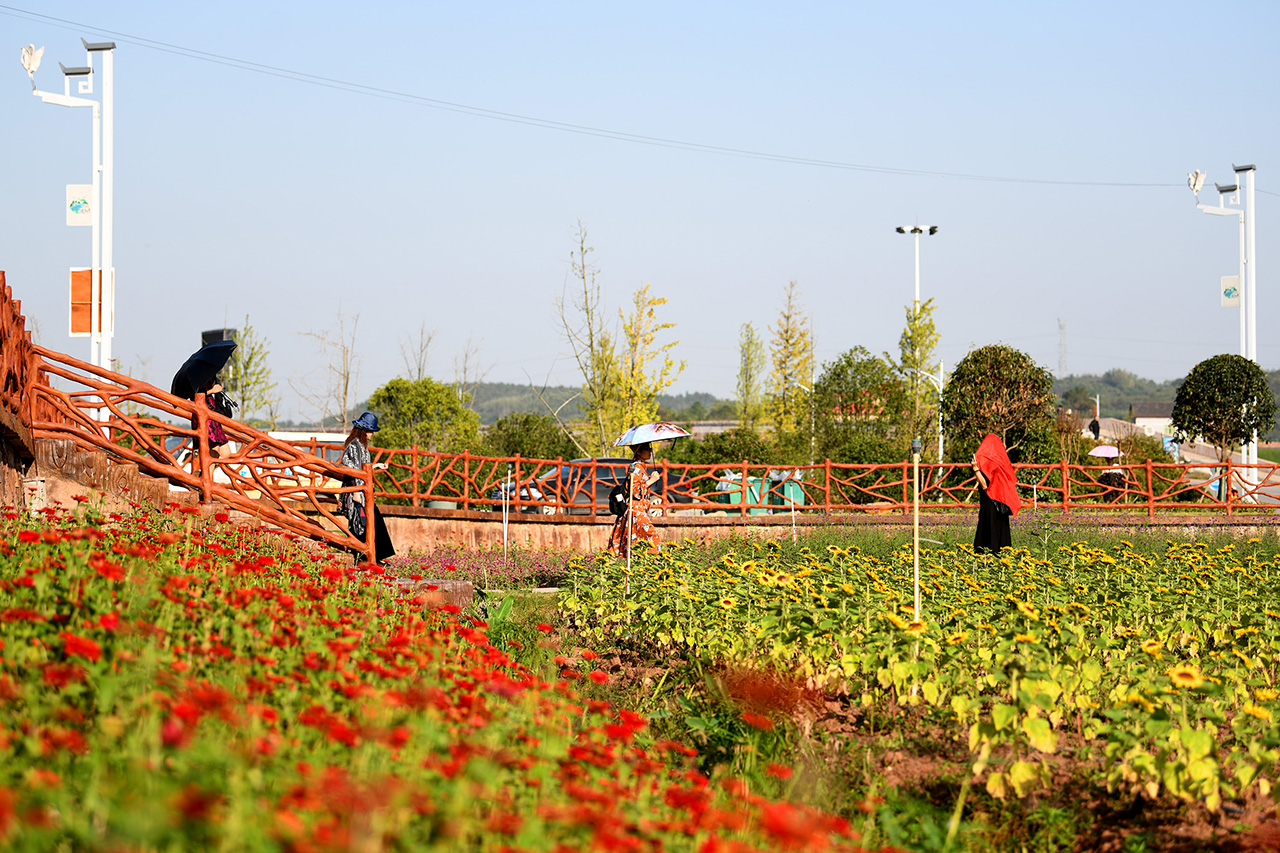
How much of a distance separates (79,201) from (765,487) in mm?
12367

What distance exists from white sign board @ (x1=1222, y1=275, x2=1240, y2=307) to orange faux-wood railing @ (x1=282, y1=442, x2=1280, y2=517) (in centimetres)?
560

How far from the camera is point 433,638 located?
4.76 m

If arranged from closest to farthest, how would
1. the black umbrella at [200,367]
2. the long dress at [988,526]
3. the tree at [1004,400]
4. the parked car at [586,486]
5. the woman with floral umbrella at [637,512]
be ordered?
the black umbrella at [200,367] → the woman with floral umbrella at [637,512] → the long dress at [988,526] → the parked car at [586,486] → the tree at [1004,400]

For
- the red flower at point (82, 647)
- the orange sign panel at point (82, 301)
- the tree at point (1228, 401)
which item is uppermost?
the orange sign panel at point (82, 301)

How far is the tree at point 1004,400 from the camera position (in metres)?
22.6

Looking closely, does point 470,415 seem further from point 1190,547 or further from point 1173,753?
point 1173,753

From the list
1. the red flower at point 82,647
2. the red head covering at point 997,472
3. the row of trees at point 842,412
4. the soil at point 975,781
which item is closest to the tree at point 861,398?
the row of trees at point 842,412

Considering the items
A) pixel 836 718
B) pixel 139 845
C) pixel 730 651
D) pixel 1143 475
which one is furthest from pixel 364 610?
pixel 1143 475

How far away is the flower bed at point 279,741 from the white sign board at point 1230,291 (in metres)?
27.1

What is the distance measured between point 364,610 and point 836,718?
2526 mm

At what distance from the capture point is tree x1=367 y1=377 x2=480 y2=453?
27922 mm

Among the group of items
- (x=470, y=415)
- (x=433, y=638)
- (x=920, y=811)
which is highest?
(x=470, y=415)

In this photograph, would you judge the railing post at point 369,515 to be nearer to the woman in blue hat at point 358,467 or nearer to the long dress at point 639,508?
the woman in blue hat at point 358,467

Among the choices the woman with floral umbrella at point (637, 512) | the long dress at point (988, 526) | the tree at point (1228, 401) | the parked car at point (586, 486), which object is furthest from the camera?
the tree at point (1228, 401)
